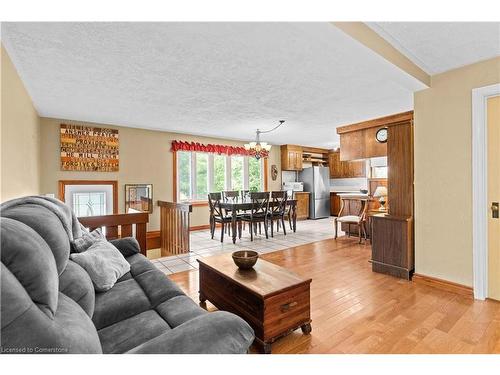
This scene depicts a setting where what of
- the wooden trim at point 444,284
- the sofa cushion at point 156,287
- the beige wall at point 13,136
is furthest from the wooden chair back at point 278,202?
the beige wall at point 13,136

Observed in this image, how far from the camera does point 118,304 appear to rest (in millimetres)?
1459

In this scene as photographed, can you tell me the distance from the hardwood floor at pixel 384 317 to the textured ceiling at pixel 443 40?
2213mm

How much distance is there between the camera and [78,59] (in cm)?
229

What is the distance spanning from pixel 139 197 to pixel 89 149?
49.5 inches

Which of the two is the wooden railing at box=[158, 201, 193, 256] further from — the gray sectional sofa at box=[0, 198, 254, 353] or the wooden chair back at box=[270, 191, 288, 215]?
the gray sectional sofa at box=[0, 198, 254, 353]

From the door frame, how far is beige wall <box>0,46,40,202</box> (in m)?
3.98

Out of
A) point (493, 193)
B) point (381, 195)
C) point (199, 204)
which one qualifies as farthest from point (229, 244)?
point (493, 193)

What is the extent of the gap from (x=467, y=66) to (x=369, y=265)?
7.96ft

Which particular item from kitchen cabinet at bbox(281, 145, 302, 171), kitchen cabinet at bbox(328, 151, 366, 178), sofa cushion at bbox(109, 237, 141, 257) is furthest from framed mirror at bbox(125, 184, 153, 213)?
kitchen cabinet at bbox(328, 151, 366, 178)

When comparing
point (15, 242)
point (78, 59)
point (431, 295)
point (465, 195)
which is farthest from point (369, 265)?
point (78, 59)

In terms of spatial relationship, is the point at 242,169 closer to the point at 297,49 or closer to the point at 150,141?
the point at 150,141

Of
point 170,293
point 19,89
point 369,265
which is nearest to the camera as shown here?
point 170,293

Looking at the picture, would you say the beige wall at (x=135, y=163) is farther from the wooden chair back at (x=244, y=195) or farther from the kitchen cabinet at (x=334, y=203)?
the kitchen cabinet at (x=334, y=203)

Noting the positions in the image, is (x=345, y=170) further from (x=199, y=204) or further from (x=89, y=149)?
(x=89, y=149)
